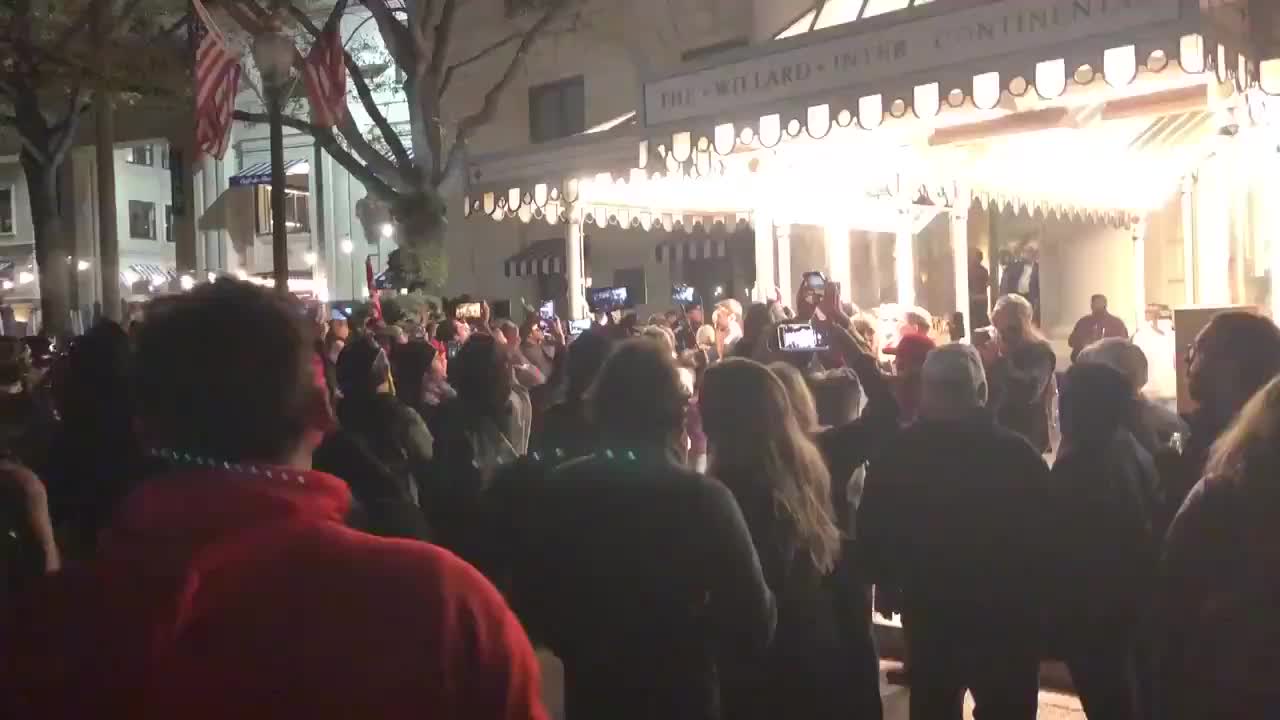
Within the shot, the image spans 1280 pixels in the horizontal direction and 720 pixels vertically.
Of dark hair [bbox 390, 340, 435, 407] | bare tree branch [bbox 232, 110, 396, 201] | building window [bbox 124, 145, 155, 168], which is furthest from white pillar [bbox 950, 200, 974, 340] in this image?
building window [bbox 124, 145, 155, 168]

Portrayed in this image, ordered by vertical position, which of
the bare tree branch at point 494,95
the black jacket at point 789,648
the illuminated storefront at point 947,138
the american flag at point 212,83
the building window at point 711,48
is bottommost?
the black jacket at point 789,648

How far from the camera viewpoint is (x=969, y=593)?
3.88 meters

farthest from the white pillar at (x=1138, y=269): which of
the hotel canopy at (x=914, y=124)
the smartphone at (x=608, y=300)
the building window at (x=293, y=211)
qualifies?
the building window at (x=293, y=211)

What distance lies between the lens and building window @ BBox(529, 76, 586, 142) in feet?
90.8

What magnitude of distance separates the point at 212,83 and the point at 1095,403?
422 inches

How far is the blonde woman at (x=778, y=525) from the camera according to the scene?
365cm

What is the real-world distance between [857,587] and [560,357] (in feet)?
11.9

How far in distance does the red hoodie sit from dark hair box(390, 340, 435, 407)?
5.06 meters

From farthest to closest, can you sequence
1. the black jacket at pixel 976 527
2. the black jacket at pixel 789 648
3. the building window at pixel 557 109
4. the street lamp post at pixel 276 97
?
the building window at pixel 557 109
the street lamp post at pixel 276 97
the black jacket at pixel 976 527
the black jacket at pixel 789 648

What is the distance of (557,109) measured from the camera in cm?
2820

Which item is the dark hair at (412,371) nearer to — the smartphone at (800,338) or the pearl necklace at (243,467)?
the smartphone at (800,338)

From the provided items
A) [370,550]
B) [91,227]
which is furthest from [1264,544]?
[91,227]

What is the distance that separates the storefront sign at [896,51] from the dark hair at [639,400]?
5.22m

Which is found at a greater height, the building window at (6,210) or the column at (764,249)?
the building window at (6,210)
